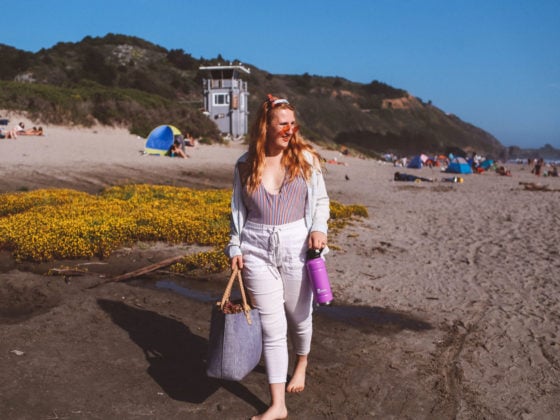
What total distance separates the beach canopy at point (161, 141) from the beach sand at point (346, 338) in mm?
16870

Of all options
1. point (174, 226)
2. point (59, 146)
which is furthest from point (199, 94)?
point (174, 226)

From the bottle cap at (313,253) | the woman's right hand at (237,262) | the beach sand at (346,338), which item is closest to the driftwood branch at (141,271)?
the beach sand at (346,338)

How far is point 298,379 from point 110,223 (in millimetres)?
6272

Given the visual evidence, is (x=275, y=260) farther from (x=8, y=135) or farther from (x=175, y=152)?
(x=8, y=135)

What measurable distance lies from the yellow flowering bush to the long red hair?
4.22m

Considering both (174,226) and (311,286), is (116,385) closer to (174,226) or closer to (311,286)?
(311,286)

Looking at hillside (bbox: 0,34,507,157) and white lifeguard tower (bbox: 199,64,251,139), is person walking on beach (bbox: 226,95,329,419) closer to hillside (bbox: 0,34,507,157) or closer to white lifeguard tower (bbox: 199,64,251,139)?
hillside (bbox: 0,34,507,157)

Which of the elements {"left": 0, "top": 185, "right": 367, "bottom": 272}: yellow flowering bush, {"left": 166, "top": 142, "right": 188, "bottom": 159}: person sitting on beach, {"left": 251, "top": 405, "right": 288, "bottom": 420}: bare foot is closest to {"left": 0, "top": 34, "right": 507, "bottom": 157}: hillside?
{"left": 166, "top": 142, "right": 188, "bottom": 159}: person sitting on beach

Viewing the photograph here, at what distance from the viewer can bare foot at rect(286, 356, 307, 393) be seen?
13.6 ft

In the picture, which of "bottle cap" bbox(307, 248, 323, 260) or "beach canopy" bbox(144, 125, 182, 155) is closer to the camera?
"bottle cap" bbox(307, 248, 323, 260)

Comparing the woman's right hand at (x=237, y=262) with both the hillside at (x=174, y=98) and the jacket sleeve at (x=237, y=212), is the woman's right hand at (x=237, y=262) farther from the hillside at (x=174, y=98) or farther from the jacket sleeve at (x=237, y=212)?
the hillside at (x=174, y=98)

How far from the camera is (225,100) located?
1987 inches

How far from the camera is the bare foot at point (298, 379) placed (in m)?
4.13

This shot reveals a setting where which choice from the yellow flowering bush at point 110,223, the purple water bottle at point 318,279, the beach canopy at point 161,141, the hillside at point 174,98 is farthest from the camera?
the hillside at point 174,98
